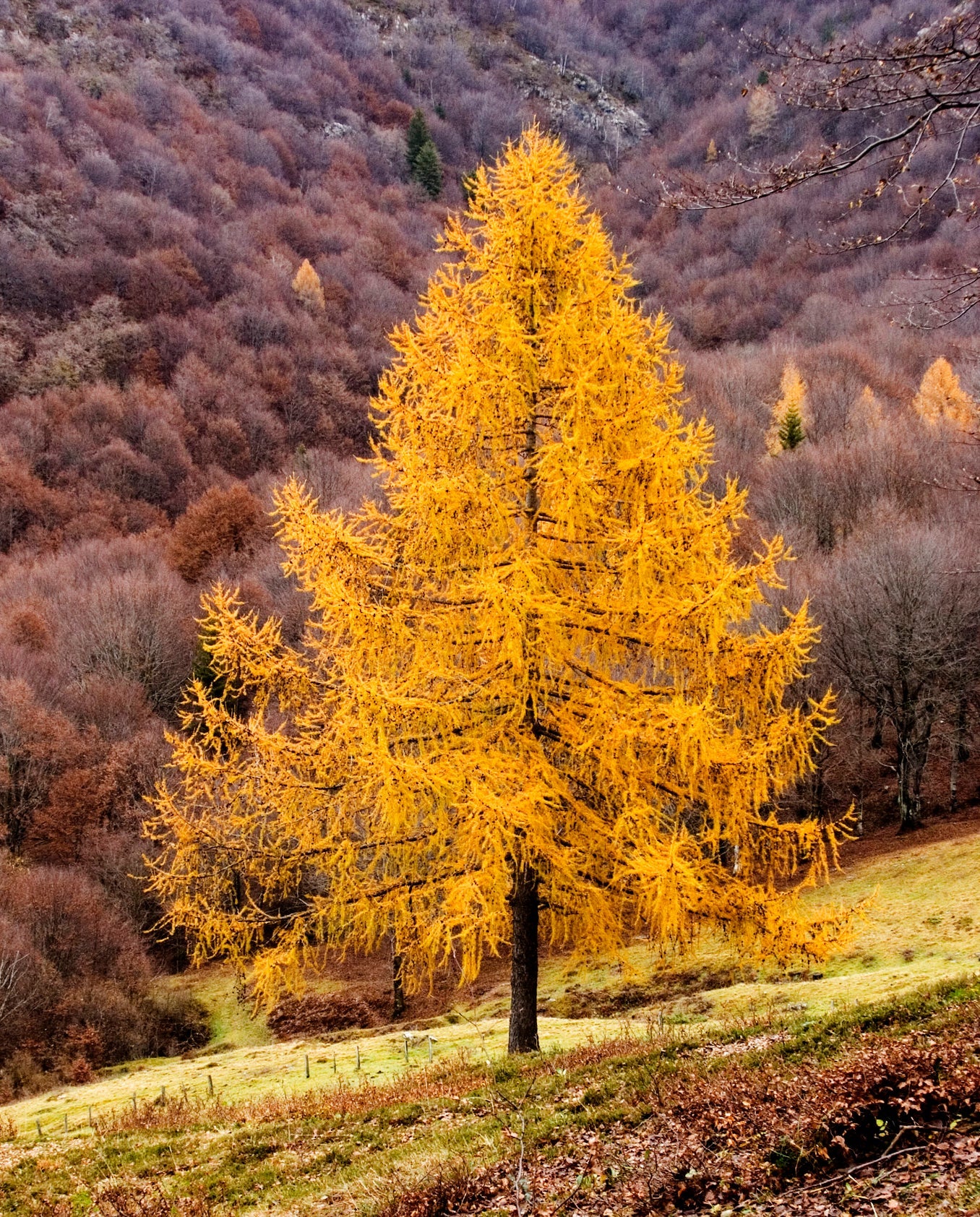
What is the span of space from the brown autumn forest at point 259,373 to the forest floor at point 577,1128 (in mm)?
5622

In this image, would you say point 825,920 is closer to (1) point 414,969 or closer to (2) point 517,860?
(2) point 517,860

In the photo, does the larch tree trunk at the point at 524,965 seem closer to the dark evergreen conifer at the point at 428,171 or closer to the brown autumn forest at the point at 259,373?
the brown autumn forest at the point at 259,373

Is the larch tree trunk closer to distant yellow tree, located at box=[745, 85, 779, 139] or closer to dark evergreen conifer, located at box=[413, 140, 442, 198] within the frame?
distant yellow tree, located at box=[745, 85, 779, 139]

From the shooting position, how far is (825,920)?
925cm

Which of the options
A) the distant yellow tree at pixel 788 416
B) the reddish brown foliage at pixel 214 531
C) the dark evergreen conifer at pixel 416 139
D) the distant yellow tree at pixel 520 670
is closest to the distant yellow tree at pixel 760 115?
the dark evergreen conifer at pixel 416 139

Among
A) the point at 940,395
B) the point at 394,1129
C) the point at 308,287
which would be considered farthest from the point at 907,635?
the point at 308,287

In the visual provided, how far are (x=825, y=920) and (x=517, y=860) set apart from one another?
134 inches

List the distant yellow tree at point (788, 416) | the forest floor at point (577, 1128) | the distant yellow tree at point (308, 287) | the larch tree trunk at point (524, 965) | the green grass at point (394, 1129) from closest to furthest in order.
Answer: the forest floor at point (577, 1128), the green grass at point (394, 1129), the larch tree trunk at point (524, 965), the distant yellow tree at point (788, 416), the distant yellow tree at point (308, 287)

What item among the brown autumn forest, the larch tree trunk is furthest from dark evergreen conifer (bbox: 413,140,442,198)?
the larch tree trunk

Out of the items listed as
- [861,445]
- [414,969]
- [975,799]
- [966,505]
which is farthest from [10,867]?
[861,445]

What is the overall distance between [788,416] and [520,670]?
4996 centimetres

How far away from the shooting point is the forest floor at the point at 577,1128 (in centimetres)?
482

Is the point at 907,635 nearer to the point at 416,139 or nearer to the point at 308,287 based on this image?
the point at 308,287

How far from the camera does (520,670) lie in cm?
923
